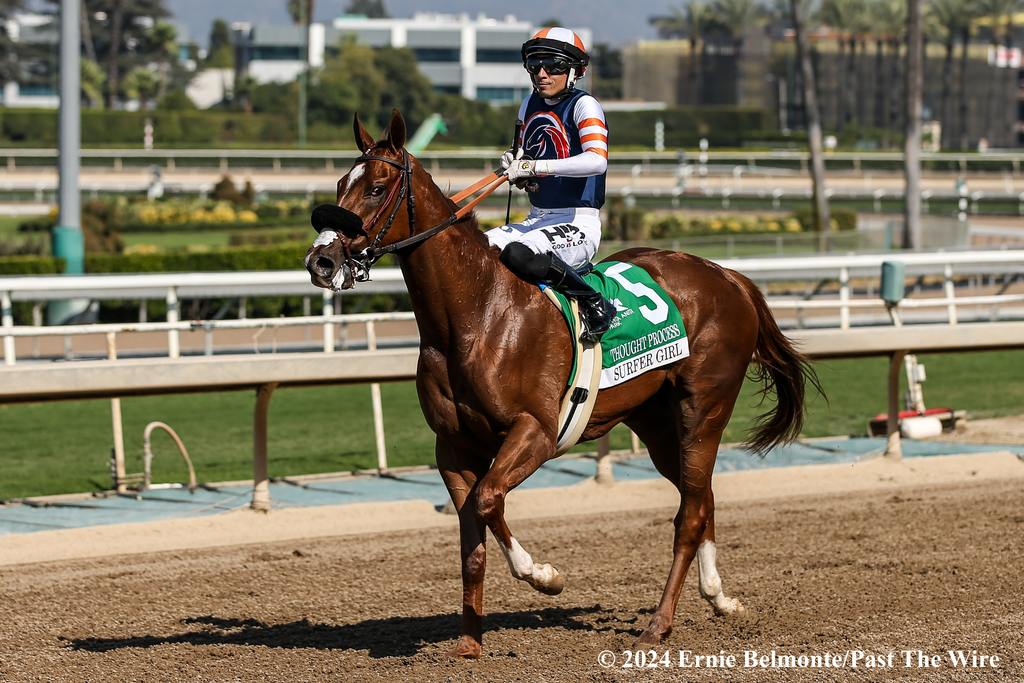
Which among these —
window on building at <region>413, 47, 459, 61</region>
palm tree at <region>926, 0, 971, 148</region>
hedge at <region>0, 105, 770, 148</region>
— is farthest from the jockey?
window on building at <region>413, 47, 459, 61</region>

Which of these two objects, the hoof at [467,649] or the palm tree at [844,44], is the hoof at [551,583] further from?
the palm tree at [844,44]

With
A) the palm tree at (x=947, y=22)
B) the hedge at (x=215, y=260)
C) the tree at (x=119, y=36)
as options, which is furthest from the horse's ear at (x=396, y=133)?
the tree at (x=119, y=36)

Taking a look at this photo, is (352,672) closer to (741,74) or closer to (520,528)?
(520,528)

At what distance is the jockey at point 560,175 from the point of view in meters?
5.42

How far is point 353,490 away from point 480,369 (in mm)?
4166

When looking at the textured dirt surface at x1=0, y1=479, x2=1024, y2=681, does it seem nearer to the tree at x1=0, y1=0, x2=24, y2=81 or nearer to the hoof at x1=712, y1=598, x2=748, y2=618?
the hoof at x1=712, y1=598, x2=748, y2=618

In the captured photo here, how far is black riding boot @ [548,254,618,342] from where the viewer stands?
548cm

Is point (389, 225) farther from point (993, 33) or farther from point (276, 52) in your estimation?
point (276, 52)

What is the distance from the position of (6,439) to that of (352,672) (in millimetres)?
6965

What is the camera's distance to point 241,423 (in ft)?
40.4

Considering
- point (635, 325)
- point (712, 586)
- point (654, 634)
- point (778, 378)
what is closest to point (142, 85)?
point (778, 378)

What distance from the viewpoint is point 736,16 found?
113 meters

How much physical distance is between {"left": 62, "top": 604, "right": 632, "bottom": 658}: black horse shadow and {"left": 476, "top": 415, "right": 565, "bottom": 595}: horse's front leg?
68cm

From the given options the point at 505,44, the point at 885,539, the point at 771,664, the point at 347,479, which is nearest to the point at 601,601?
the point at 771,664
